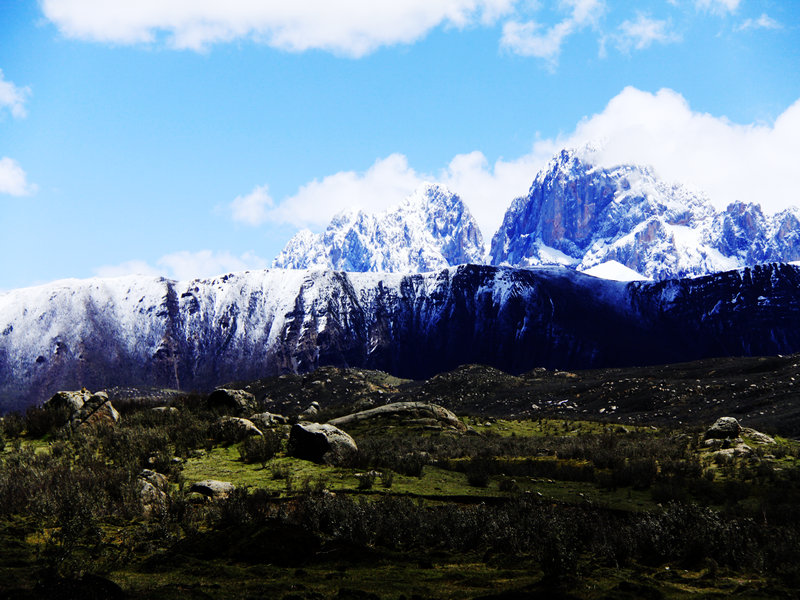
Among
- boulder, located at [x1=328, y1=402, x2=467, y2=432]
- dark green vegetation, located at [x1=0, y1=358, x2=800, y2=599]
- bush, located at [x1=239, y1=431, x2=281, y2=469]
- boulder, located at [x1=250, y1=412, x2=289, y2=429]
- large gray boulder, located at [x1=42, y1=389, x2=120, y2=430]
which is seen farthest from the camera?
boulder, located at [x1=328, y1=402, x2=467, y2=432]

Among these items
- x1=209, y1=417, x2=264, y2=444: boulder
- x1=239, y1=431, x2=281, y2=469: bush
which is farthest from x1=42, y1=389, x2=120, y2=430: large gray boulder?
x1=239, y1=431, x2=281, y2=469: bush

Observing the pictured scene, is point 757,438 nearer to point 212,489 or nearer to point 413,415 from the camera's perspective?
point 413,415

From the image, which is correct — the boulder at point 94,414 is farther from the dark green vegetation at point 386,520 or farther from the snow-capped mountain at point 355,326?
the snow-capped mountain at point 355,326

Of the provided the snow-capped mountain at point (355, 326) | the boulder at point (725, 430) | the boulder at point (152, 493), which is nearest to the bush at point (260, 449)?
the boulder at point (152, 493)

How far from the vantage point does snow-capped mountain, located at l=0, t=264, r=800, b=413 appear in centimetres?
16188

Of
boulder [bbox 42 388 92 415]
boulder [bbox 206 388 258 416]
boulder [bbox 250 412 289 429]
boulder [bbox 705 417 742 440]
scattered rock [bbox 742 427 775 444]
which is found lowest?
scattered rock [bbox 742 427 775 444]

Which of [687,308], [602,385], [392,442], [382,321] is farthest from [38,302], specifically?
[687,308]

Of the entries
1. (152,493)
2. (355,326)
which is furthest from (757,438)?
(355,326)

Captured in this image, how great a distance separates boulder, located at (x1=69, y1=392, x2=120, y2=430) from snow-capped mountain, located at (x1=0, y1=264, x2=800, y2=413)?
132 m

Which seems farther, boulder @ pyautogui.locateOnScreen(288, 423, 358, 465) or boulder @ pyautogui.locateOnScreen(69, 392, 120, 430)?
boulder @ pyautogui.locateOnScreen(69, 392, 120, 430)

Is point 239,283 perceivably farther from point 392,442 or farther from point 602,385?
point 392,442

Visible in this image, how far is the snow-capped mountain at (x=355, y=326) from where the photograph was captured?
162 metres

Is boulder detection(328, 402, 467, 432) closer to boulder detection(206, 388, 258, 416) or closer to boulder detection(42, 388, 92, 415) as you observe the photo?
boulder detection(206, 388, 258, 416)

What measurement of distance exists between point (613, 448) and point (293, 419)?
59.6 feet
